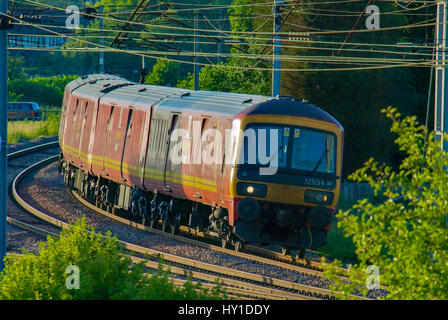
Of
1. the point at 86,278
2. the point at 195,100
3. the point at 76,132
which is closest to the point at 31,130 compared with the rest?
the point at 76,132

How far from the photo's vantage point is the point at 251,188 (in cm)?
1536

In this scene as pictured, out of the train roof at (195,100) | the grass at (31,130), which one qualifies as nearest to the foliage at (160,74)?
the grass at (31,130)

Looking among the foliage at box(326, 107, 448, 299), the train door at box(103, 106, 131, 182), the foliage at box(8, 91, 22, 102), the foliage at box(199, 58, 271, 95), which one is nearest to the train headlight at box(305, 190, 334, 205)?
the train door at box(103, 106, 131, 182)

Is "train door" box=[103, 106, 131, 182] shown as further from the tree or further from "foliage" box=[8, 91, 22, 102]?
the tree

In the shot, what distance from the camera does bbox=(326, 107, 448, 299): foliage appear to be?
7.35 meters

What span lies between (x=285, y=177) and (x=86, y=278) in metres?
7.23

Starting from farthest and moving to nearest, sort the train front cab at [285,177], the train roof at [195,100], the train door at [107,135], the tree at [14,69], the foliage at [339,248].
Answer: the tree at [14,69] < the train door at [107,135] < the foliage at [339,248] < the train roof at [195,100] < the train front cab at [285,177]

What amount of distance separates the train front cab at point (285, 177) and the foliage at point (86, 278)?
5.22 m

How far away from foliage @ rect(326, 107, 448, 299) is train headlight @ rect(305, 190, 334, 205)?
7.30 metres

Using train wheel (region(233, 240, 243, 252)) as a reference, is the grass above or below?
above

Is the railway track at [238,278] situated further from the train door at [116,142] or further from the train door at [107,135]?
the train door at [107,135]

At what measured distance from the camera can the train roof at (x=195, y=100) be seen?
1558cm

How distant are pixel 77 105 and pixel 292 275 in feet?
43.7

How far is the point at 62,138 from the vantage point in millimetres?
27641
